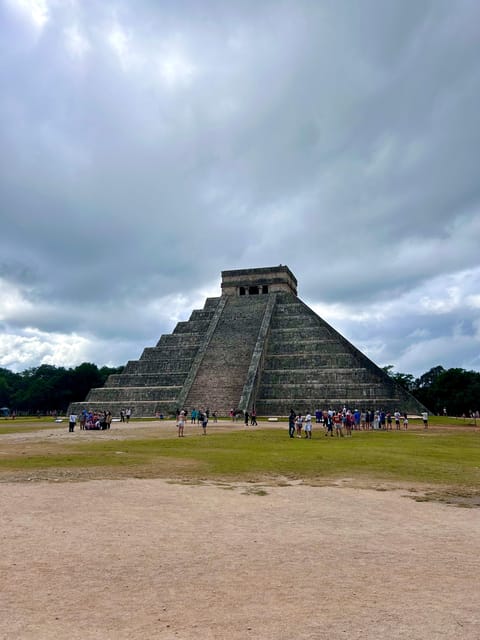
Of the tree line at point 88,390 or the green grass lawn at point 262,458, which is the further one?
the tree line at point 88,390

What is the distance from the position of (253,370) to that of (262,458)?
2040cm

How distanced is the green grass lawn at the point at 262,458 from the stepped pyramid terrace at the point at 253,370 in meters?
12.4

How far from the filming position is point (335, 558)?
4.87m

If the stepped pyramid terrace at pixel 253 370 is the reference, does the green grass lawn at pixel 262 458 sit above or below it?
below

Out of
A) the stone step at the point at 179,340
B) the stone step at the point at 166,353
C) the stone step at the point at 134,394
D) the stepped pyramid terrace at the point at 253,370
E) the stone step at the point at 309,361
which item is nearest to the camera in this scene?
the stepped pyramid terrace at the point at 253,370

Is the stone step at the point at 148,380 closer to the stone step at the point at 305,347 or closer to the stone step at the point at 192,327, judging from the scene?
the stone step at the point at 192,327

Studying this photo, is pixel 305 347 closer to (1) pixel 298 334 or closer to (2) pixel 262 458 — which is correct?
(1) pixel 298 334

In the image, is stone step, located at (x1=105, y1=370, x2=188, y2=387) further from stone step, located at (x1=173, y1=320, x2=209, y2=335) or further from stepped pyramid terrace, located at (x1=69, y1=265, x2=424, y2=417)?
stone step, located at (x1=173, y1=320, x2=209, y2=335)

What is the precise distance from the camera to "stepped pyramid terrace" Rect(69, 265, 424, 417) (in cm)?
3023

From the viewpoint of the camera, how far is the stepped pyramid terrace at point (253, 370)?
1190 inches

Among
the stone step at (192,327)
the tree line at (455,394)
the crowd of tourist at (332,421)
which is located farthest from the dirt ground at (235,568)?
the tree line at (455,394)

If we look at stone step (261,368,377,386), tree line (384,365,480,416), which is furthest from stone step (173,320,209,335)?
tree line (384,365,480,416)

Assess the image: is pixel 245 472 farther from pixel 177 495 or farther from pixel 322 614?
pixel 322 614

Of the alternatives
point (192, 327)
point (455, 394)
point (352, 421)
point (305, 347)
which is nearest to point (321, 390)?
point (305, 347)
